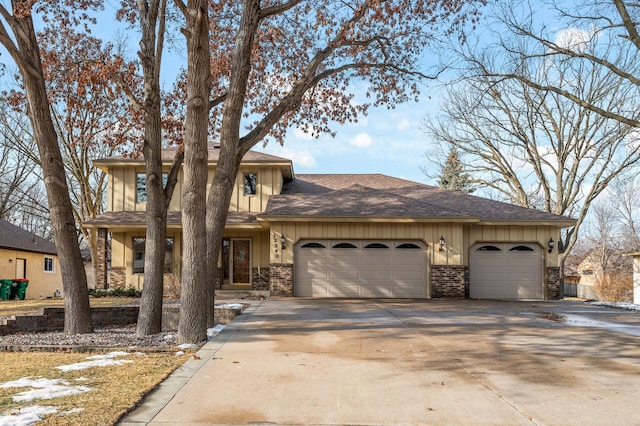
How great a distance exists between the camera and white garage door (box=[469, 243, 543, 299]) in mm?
18250

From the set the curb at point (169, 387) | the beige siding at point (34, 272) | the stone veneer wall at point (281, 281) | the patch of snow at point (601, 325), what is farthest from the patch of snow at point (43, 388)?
the beige siding at point (34, 272)

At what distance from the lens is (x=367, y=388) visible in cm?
549

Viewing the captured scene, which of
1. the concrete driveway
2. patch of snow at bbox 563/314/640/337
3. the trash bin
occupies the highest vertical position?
the concrete driveway

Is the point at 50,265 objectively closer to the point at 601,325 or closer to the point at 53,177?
the point at 53,177

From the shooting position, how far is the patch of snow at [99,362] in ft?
20.8

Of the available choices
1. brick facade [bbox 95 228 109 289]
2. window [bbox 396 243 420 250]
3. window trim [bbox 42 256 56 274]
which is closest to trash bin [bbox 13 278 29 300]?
brick facade [bbox 95 228 109 289]

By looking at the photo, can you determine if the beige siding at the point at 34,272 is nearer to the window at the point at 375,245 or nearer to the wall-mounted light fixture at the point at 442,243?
the window at the point at 375,245

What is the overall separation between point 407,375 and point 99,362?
150 inches

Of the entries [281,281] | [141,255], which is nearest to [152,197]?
[281,281]

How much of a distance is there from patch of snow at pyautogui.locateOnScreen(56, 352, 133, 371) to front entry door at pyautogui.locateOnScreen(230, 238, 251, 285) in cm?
1318

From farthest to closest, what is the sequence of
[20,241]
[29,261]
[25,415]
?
[29,261], [20,241], [25,415]

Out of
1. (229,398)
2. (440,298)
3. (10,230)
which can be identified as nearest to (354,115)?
(440,298)

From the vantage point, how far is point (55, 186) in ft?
31.1

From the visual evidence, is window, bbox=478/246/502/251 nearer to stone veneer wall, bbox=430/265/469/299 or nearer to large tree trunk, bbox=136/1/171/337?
stone veneer wall, bbox=430/265/469/299
